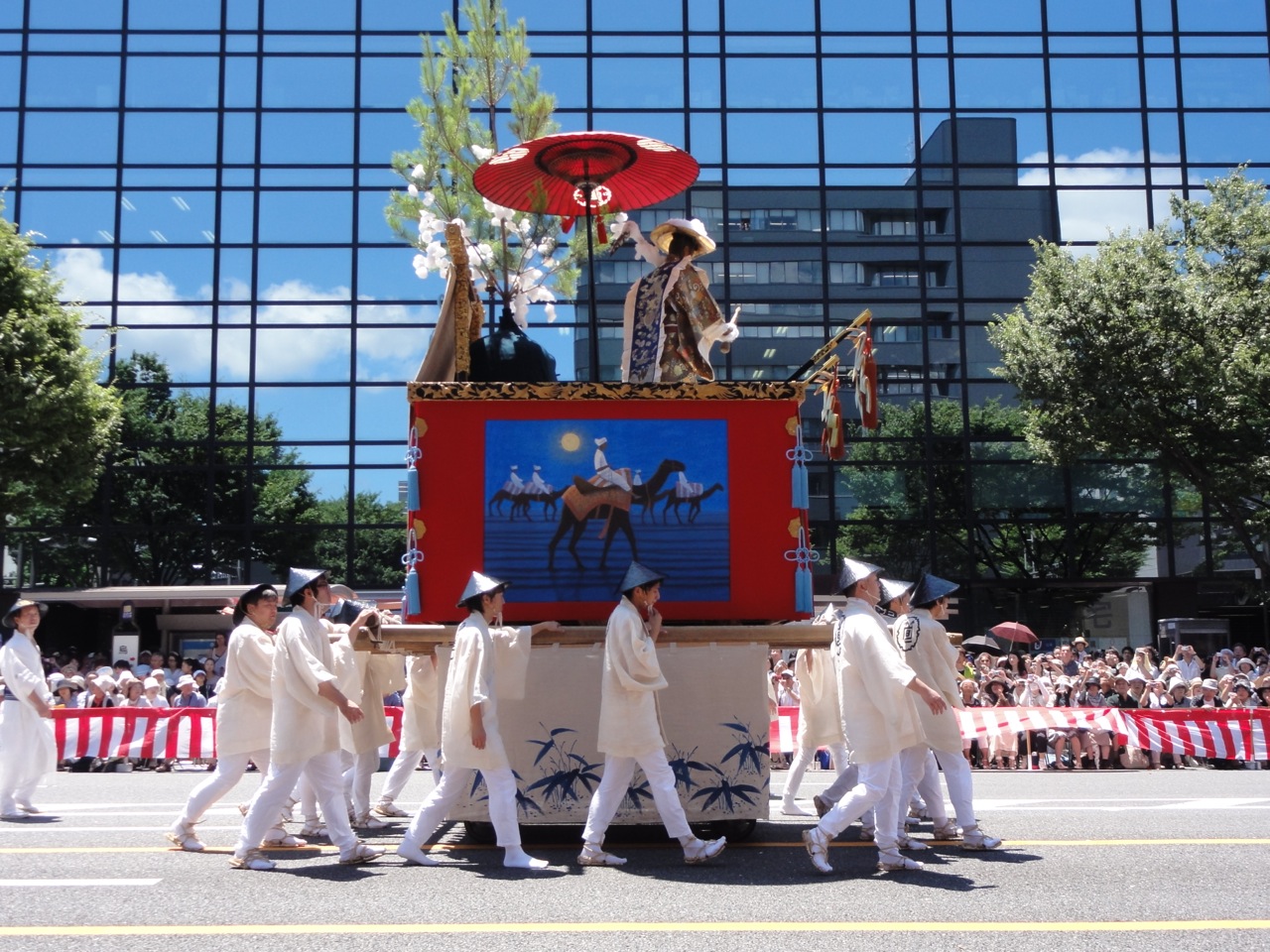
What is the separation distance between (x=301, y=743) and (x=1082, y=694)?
1231cm

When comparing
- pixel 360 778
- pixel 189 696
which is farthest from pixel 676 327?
pixel 189 696

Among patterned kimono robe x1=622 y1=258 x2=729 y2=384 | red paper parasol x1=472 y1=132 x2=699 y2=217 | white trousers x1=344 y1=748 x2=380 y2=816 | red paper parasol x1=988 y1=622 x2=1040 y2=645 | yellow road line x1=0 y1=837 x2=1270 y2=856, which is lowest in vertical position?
yellow road line x1=0 y1=837 x2=1270 y2=856

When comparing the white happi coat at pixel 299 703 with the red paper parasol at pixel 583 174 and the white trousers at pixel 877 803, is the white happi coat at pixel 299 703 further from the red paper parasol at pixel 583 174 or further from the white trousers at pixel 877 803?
the red paper parasol at pixel 583 174

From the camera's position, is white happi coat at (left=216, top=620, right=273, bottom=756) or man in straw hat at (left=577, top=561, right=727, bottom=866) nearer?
man in straw hat at (left=577, top=561, right=727, bottom=866)

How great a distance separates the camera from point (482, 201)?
15227 mm

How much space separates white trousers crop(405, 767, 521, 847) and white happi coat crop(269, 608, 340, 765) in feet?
2.54

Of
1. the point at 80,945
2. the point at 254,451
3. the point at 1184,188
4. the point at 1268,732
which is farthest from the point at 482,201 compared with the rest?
the point at 1184,188

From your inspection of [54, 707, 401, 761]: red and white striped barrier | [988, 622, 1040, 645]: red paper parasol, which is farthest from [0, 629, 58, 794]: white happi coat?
[988, 622, 1040, 645]: red paper parasol

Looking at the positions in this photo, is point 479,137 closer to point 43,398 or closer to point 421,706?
point 421,706

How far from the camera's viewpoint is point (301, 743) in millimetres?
8180

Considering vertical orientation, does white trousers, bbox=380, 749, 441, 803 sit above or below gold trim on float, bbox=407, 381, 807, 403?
below

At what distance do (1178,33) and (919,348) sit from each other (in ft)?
33.0

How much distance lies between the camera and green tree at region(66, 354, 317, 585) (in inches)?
1104

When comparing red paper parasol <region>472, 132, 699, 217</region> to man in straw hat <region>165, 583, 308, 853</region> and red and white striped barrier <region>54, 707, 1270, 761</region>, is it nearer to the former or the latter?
man in straw hat <region>165, 583, 308, 853</region>
